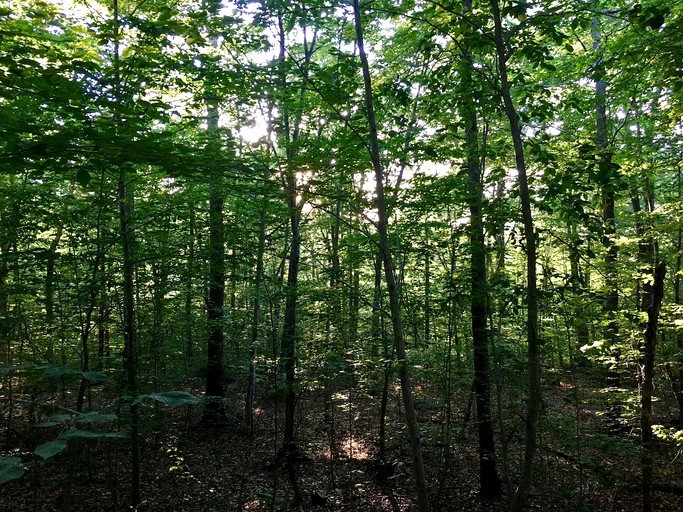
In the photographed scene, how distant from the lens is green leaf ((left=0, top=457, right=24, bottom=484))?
103 cm

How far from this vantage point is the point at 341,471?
358 inches

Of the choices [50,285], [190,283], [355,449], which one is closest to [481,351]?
[355,449]

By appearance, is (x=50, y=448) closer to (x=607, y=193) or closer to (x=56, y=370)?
(x=56, y=370)

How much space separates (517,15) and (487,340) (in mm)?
5237

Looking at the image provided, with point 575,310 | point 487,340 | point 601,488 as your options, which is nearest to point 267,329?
point 487,340

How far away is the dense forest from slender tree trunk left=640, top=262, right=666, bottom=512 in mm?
38

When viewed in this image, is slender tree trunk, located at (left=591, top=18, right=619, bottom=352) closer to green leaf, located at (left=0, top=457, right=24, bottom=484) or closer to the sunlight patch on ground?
green leaf, located at (left=0, top=457, right=24, bottom=484)

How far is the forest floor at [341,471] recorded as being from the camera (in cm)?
690

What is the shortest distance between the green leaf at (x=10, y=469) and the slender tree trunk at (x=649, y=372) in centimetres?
618

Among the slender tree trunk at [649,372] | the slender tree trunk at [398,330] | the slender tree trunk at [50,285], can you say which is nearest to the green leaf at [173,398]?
the slender tree trunk at [398,330]

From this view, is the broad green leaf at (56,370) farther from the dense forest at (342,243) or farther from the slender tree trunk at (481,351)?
the slender tree trunk at (481,351)

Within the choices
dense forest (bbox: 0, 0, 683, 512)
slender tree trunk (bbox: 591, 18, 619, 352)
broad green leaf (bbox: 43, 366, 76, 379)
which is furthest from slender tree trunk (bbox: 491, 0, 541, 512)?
broad green leaf (bbox: 43, 366, 76, 379)

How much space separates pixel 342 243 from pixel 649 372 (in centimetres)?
529

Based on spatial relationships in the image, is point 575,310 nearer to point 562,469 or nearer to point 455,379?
point 455,379
